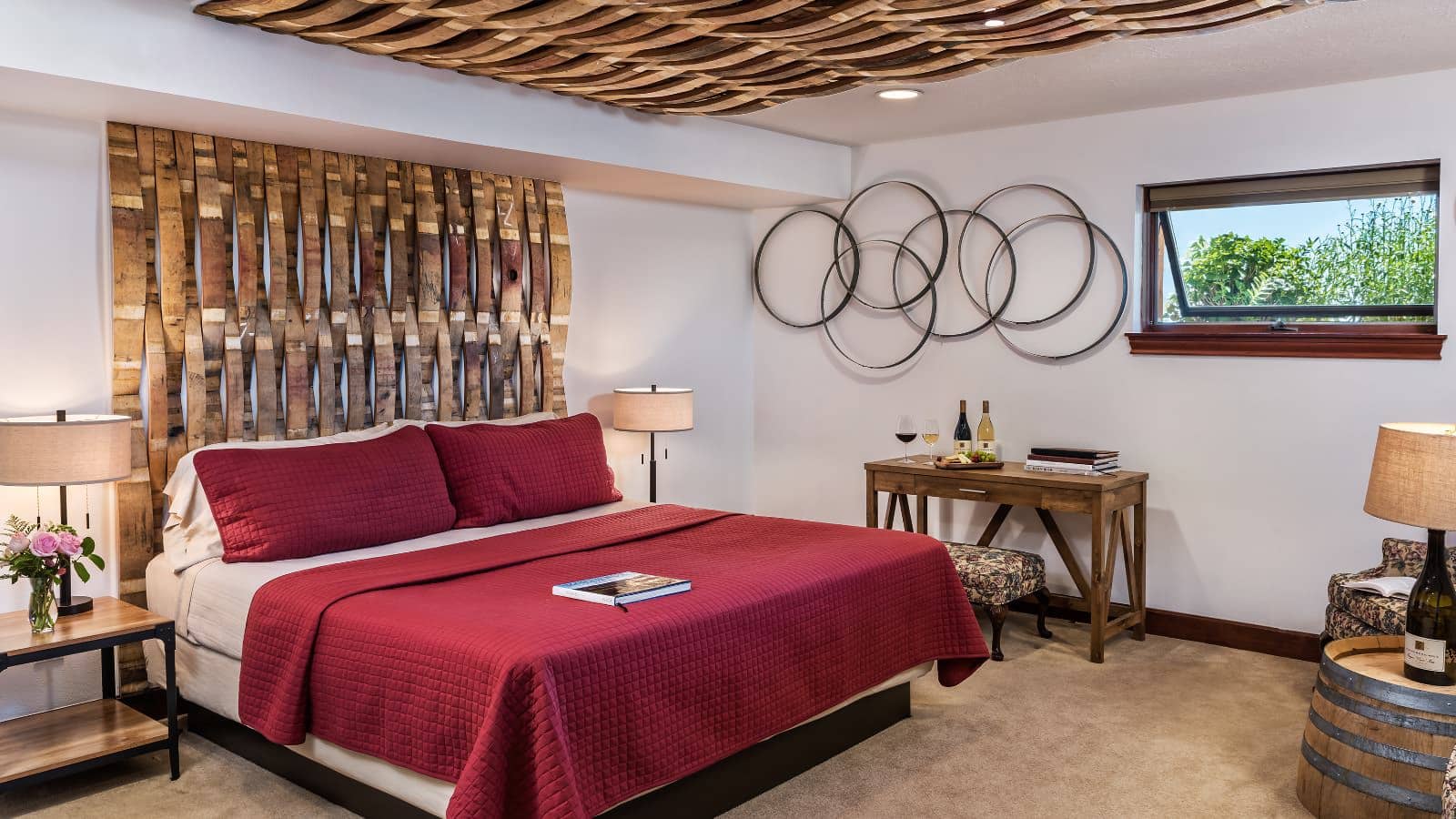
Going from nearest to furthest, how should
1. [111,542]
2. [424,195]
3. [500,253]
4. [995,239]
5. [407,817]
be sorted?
[407,817]
[111,542]
[424,195]
[500,253]
[995,239]

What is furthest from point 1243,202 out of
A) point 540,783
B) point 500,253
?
point 540,783

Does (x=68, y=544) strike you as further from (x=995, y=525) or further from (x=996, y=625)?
(x=995, y=525)

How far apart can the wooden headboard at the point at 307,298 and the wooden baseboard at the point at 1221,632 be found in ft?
8.33

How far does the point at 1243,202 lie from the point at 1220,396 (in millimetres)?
828

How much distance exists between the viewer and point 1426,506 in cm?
269

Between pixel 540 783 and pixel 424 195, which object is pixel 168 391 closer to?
pixel 424 195

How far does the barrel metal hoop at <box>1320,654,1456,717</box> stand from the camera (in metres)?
2.62

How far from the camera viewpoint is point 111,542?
3732 millimetres

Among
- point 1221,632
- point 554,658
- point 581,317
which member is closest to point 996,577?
point 1221,632

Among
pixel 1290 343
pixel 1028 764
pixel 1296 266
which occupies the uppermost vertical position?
pixel 1296 266

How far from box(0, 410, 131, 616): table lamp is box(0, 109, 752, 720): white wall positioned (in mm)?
398

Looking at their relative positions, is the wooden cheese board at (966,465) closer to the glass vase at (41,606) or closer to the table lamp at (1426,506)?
the table lamp at (1426,506)

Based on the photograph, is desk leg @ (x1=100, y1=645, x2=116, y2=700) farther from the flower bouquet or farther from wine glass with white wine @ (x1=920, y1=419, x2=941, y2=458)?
wine glass with white wine @ (x1=920, y1=419, x2=941, y2=458)

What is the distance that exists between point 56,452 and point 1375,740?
3615 mm
